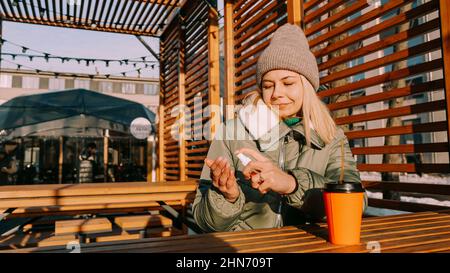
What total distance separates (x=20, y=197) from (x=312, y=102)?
9.09 feet

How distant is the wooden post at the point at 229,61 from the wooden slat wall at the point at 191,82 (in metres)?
0.53

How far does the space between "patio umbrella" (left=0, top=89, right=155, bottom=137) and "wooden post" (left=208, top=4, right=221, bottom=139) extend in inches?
165

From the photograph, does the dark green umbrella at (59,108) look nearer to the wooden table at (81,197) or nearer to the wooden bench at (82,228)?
the wooden bench at (82,228)

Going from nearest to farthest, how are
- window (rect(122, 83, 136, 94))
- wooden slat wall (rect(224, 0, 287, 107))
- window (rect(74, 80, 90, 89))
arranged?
wooden slat wall (rect(224, 0, 287, 107)) → window (rect(74, 80, 90, 89)) → window (rect(122, 83, 136, 94))

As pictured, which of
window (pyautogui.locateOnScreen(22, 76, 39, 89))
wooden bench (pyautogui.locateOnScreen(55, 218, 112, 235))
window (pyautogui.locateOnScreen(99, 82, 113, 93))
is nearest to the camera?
wooden bench (pyautogui.locateOnScreen(55, 218, 112, 235))

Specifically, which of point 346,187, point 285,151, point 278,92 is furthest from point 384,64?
point 346,187

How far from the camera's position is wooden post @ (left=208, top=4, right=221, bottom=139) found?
4.86 metres

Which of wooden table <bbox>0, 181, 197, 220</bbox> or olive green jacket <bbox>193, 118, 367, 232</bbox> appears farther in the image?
wooden table <bbox>0, 181, 197, 220</bbox>

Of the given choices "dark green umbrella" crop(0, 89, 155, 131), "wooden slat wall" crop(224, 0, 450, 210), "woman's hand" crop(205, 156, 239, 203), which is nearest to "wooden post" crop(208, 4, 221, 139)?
"wooden slat wall" crop(224, 0, 450, 210)

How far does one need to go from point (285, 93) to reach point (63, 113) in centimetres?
728

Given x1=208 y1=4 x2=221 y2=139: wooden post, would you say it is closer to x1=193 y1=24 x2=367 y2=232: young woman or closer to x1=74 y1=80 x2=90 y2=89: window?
x1=193 y1=24 x2=367 y2=232: young woman

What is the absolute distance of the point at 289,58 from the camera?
1.93 metres
